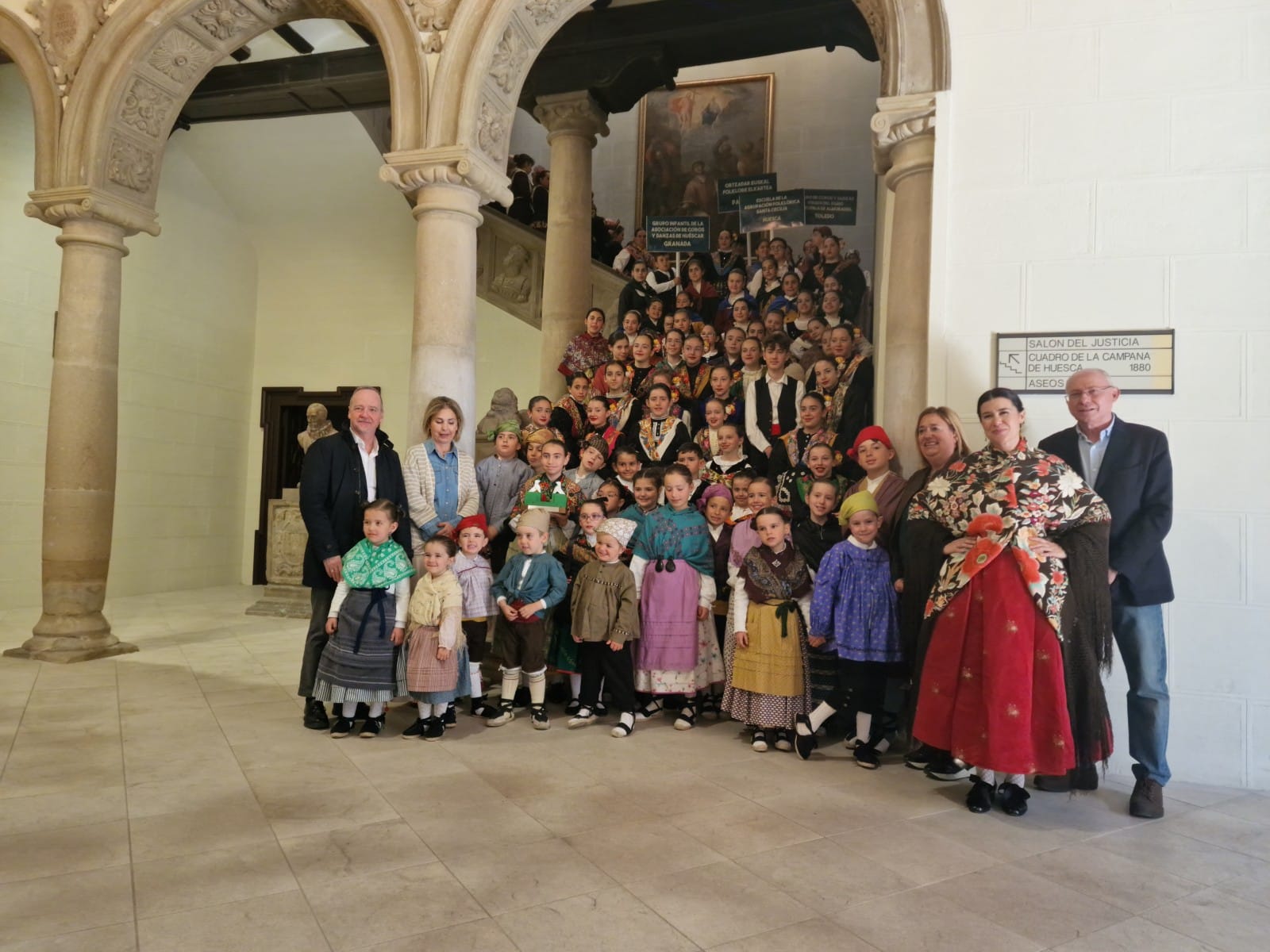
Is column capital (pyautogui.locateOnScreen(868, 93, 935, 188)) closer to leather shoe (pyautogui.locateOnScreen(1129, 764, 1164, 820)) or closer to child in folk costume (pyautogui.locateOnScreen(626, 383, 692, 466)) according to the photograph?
child in folk costume (pyautogui.locateOnScreen(626, 383, 692, 466))

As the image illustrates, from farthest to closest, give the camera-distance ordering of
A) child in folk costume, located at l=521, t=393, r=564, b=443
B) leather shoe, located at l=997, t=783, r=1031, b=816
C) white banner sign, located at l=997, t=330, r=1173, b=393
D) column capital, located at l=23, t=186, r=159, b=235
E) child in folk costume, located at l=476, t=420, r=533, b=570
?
1. column capital, located at l=23, t=186, r=159, b=235
2. child in folk costume, located at l=521, t=393, r=564, b=443
3. child in folk costume, located at l=476, t=420, r=533, b=570
4. white banner sign, located at l=997, t=330, r=1173, b=393
5. leather shoe, located at l=997, t=783, r=1031, b=816

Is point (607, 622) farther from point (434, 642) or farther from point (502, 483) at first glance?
point (502, 483)

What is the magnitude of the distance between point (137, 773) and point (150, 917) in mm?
1380

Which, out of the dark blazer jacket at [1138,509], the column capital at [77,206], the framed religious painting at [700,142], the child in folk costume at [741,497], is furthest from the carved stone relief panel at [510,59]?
the framed religious painting at [700,142]

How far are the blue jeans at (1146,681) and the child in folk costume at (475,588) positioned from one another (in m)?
2.69

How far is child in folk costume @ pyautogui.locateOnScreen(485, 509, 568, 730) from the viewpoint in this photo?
13.6ft

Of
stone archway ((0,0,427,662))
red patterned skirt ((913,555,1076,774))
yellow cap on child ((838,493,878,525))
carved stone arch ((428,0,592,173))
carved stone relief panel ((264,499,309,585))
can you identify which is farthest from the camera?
carved stone relief panel ((264,499,309,585))

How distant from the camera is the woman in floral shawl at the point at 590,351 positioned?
6.26 m

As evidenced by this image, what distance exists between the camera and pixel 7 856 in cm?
251

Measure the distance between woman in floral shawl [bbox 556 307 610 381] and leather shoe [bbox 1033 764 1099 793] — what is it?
3910 millimetres

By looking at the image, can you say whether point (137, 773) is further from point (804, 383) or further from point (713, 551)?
point (804, 383)

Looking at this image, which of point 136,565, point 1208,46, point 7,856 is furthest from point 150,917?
point 136,565

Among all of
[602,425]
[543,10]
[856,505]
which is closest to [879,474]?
[856,505]

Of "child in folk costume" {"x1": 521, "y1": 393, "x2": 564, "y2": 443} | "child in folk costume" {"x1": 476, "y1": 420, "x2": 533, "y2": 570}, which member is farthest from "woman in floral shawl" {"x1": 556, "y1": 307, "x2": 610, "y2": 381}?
"child in folk costume" {"x1": 476, "y1": 420, "x2": 533, "y2": 570}
